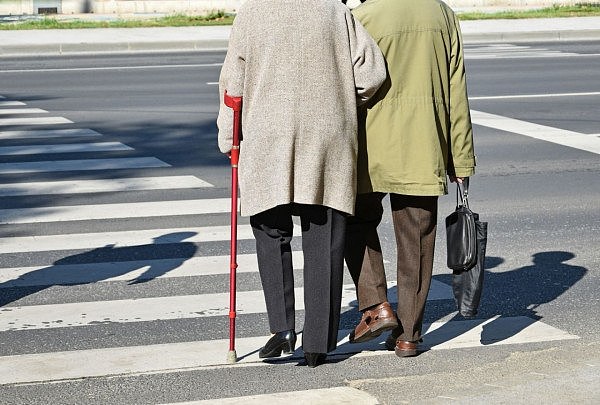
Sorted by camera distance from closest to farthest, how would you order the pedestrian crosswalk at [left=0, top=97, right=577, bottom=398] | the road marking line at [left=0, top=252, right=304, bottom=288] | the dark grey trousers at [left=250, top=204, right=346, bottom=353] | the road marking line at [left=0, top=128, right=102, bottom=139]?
the dark grey trousers at [left=250, top=204, right=346, bottom=353]
the pedestrian crosswalk at [left=0, top=97, right=577, bottom=398]
the road marking line at [left=0, top=252, right=304, bottom=288]
the road marking line at [left=0, top=128, right=102, bottom=139]

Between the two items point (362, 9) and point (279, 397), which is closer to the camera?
point (279, 397)

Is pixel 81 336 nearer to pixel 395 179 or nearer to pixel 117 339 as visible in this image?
pixel 117 339

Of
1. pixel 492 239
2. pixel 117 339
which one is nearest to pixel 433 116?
pixel 117 339

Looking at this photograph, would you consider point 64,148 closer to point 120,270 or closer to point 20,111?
point 20,111

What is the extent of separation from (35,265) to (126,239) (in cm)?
83

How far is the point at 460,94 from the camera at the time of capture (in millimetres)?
5391

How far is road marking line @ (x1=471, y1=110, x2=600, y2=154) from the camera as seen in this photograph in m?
12.0

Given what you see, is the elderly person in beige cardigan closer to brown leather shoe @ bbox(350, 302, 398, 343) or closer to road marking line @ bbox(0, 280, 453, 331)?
brown leather shoe @ bbox(350, 302, 398, 343)

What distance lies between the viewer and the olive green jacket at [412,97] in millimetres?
5266

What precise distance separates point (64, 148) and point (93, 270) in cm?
475

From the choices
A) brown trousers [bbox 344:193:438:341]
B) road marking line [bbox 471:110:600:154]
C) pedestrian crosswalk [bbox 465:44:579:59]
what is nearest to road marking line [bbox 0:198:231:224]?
brown trousers [bbox 344:193:438:341]

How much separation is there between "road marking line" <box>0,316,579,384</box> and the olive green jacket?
2.84 ft

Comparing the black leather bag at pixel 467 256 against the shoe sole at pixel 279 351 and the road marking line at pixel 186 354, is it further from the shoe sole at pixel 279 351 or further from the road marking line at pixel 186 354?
the shoe sole at pixel 279 351

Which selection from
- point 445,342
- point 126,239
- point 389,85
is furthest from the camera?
point 126,239
